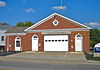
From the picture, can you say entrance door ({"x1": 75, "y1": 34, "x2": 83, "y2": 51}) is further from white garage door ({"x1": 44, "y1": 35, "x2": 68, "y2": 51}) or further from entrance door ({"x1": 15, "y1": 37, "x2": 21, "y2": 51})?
entrance door ({"x1": 15, "y1": 37, "x2": 21, "y2": 51})

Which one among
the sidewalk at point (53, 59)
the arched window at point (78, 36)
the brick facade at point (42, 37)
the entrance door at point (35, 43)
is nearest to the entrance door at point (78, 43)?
the arched window at point (78, 36)

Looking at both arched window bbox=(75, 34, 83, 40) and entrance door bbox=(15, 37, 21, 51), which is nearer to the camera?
arched window bbox=(75, 34, 83, 40)

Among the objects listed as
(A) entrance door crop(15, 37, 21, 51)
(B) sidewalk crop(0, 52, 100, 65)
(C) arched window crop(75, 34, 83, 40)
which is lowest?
(B) sidewalk crop(0, 52, 100, 65)

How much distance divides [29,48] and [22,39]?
2.28 metres

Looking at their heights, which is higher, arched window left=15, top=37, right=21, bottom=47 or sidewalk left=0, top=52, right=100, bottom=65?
arched window left=15, top=37, right=21, bottom=47

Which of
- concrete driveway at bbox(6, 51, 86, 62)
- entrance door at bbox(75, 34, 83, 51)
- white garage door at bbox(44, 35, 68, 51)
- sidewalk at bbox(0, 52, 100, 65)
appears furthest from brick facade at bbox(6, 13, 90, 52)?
sidewalk at bbox(0, 52, 100, 65)

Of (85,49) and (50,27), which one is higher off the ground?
(50,27)

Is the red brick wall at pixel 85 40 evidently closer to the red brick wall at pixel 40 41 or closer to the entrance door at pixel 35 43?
the red brick wall at pixel 40 41

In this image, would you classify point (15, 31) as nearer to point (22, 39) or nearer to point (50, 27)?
point (22, 39)

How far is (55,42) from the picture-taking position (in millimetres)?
29016

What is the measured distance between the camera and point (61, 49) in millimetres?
28656

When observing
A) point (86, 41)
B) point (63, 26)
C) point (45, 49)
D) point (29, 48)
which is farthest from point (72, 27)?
point (29, 48)

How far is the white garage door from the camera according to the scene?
28609 millimetres

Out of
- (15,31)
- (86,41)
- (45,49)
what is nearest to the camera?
(86,41)
